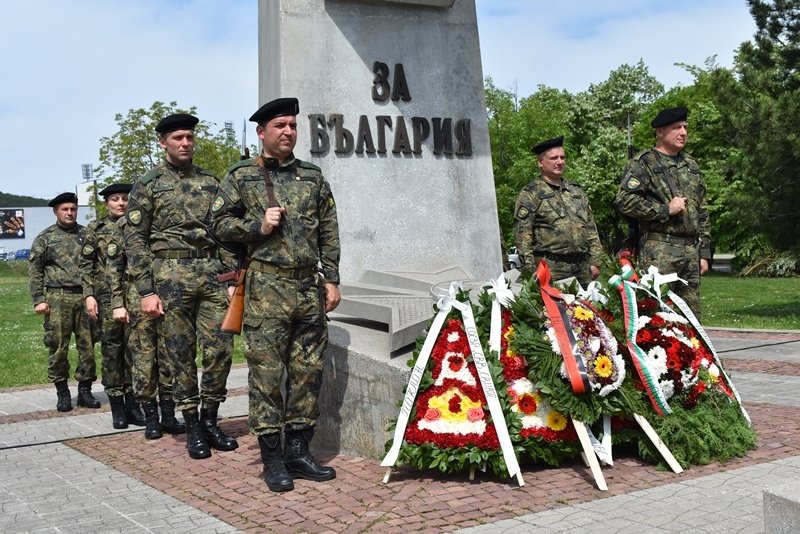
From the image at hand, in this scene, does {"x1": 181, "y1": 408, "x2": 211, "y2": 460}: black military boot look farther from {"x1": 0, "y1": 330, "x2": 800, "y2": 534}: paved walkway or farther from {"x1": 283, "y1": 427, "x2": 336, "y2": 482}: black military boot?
{"x1": 283, "y1": 427, "x2": 336, "y2": 482}: black military boot

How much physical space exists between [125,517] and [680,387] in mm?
3249

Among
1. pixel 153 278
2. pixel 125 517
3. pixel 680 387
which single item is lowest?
pixel 125 517

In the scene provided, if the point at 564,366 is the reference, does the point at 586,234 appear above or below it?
above

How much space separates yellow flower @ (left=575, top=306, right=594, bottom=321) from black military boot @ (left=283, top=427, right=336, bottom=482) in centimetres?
172

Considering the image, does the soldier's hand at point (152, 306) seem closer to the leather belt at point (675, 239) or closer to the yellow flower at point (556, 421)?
the yellow flower at point (556, 421)

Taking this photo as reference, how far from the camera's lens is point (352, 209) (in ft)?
27.5

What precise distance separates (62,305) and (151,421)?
2.46m

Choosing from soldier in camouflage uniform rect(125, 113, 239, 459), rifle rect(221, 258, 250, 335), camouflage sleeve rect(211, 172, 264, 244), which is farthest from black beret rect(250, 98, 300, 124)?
soldier in camouflage uniform rect(125, 113, 239, 459)

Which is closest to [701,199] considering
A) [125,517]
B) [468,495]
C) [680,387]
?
[680,387]

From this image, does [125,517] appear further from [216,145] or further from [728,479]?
[216,145]

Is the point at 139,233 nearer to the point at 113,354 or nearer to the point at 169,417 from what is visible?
the point at 169,417

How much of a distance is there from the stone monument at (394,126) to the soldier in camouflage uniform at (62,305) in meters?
2.66

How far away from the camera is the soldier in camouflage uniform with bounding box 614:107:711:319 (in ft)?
24.5

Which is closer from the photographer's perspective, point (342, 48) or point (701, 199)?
point (701, 199)
